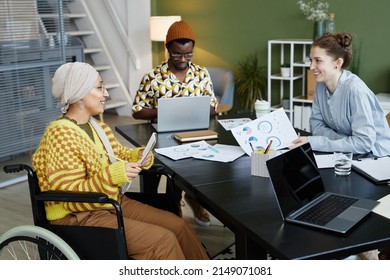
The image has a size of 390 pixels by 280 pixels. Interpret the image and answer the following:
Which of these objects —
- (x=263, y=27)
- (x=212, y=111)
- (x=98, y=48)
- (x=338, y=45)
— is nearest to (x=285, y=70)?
(x=263, y=27)

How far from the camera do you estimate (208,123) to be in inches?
120

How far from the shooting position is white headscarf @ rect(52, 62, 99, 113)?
84.4 inches

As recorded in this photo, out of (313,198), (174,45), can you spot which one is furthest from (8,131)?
(313,198)

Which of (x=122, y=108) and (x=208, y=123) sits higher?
(x=208, y=123)

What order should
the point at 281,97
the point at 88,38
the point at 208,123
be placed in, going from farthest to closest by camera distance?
the point at 88,38 → the point at 281,97 → the point at 208,123

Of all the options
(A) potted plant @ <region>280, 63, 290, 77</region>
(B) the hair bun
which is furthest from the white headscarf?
(A) potted plant @ <region>280, 63, 290, 77</region>

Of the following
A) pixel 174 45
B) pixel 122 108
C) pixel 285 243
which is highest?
pixel 174 45

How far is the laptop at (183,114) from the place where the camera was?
2.88 metres

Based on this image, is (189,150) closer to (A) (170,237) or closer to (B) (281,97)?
(A) (170,237)

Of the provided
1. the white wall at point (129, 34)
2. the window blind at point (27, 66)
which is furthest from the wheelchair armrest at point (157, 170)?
the white wall at point (129, 34)

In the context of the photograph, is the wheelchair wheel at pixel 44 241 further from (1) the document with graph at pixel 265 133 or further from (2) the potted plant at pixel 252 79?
(2) the potted plant at pixel 252 79

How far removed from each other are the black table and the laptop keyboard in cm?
6

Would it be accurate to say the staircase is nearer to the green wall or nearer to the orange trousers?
the green wall
